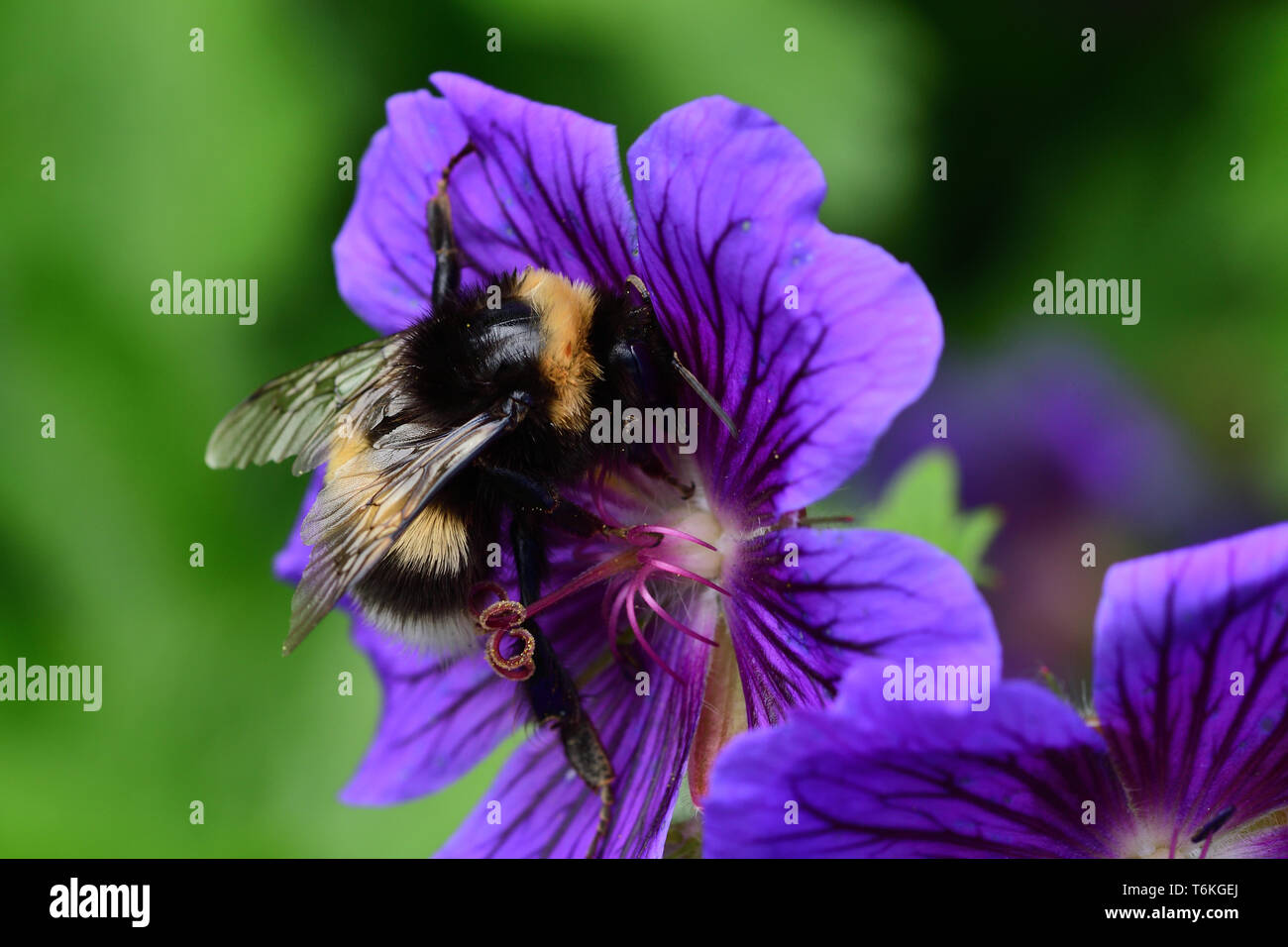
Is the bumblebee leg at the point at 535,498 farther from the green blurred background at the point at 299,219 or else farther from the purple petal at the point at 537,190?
the green blurred background at the point at 299,219

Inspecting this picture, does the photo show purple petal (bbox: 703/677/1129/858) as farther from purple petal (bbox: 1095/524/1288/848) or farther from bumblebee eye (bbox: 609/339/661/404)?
bumblebee eye (bbox: 609/339/661/404)

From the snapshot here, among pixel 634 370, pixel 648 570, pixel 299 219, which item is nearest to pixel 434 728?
pixel 648 570

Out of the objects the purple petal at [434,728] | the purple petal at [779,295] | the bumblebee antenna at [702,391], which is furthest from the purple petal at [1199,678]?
the purple petal at [434,728]

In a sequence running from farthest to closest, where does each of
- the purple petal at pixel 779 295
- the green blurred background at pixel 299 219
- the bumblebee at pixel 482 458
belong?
the green blurred background at pixel 299 219, the bumblebee at pixel 482 458, the purple petal at pixel 779 295

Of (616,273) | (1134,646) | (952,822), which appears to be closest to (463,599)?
(616,273)

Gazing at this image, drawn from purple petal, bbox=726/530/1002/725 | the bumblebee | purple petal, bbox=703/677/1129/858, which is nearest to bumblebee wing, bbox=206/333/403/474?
the bumblebee

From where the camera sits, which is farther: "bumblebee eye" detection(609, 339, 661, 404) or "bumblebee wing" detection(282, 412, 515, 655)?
"bumblebee eye" detection(609, 339, 661, 404)
